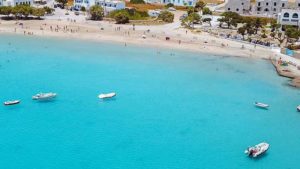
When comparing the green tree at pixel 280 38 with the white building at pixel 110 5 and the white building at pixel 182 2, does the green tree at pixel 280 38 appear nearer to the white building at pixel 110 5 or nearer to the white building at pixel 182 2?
the white building at pixel 110 5

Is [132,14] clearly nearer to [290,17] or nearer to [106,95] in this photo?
[290,17]

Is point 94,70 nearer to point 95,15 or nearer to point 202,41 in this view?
point 202,41

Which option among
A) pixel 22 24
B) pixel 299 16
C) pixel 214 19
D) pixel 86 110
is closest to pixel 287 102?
pixel 86 110

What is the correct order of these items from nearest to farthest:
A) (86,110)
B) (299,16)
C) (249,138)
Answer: (249,138)
(86,110)
(299,16)

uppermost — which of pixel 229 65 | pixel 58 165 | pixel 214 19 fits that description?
pixel 214 19

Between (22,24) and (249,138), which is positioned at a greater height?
(22,24)

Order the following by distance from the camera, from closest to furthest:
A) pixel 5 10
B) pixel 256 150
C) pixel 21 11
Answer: pixel 256 150, pixel 21 11, pixel 5 10

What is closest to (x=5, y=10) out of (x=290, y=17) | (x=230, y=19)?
(x=230, y=19)
